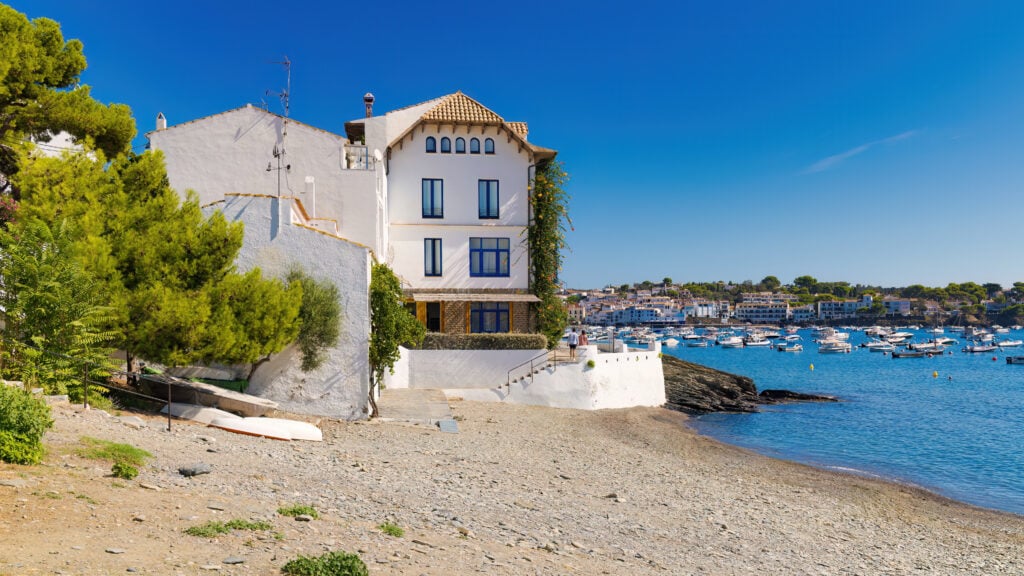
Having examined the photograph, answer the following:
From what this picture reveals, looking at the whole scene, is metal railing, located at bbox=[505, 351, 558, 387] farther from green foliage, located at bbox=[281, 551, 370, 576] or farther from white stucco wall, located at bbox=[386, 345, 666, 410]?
green foliage, located at bbox=[281, 551, 370, 576]

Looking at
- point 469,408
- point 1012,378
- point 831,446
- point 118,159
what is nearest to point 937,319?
point 1012,378

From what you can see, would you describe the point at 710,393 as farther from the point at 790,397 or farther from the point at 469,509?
the point at 469,509

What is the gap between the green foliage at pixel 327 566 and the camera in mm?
7133

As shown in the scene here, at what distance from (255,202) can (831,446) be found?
26558mm

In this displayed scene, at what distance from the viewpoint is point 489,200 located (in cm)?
3500

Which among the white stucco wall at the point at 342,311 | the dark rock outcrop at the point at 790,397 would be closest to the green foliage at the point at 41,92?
the white stucco wall at the point at 342,311

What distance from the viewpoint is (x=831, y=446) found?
30062 millimetres

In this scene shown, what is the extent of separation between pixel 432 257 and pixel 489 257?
303 centimetres

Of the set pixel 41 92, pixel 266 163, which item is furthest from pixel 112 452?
pixel 266 163

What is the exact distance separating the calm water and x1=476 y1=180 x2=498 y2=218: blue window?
15.3m

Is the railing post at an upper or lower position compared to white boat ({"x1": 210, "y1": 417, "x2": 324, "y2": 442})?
upper

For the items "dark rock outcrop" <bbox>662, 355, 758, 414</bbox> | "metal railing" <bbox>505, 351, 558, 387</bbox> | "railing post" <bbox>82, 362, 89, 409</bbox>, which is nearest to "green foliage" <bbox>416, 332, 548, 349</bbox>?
"metal railing" <bbox>505, 351, 558, 387</bbox>

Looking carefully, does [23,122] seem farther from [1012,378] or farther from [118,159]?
[1012,378]

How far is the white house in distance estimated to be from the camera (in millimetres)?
21516
